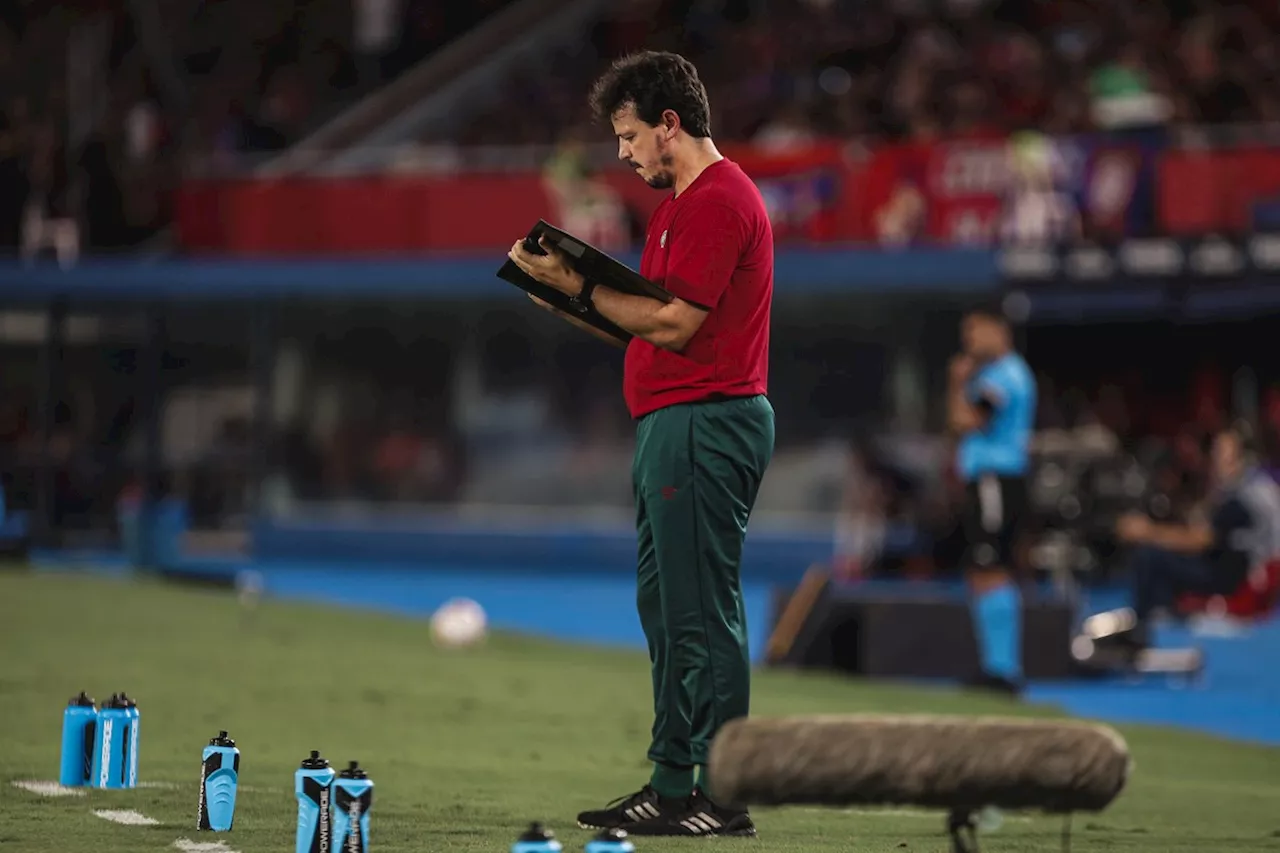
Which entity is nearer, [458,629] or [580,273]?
[580,273]

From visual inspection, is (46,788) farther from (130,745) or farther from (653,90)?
(653,90)

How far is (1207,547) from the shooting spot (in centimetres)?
1641

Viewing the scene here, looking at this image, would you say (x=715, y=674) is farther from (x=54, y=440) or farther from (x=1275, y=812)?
(x=54, y=440)

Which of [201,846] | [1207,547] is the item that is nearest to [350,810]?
[201,846]

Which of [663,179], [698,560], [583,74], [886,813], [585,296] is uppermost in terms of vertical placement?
[583,74]

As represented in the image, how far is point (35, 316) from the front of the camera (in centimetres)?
2712

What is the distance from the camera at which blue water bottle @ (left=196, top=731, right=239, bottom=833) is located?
20.3 ft

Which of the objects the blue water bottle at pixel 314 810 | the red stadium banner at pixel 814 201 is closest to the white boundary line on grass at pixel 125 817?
the blue water bottle at pixel 314 810

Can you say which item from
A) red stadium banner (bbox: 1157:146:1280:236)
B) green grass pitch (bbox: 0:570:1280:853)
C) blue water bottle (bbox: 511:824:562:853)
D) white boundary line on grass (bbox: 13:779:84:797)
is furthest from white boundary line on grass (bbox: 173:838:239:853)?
red stadium banner (bbox: 1157:146:1280:236)

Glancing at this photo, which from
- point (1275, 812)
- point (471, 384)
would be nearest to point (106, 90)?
point (471, 384)

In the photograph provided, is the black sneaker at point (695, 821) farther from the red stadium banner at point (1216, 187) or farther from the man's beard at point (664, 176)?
the red stadium banner at point (1216, 187)

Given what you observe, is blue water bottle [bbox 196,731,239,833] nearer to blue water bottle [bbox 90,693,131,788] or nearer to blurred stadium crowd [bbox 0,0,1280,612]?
blue water bottle [bbox 90,693,131,788]

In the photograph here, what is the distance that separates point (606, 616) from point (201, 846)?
13.7 meters

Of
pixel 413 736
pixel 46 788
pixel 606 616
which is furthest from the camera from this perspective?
pixel 606 616
